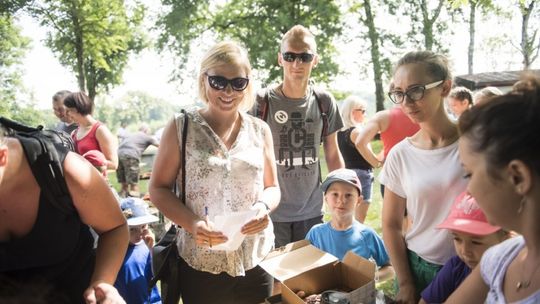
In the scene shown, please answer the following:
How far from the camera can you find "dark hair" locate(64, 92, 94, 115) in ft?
10.8

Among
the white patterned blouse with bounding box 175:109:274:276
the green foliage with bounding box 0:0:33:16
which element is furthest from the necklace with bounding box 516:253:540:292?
the green foliage with bounding box 0:0:33:16

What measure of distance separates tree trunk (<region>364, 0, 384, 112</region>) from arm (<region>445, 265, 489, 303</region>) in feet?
51.3

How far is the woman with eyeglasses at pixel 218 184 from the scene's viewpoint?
1.69 meters

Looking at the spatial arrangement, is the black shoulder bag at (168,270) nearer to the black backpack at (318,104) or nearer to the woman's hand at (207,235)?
the woman's hand at (207,235)

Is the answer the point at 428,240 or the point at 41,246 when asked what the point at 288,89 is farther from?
the point at 41,246

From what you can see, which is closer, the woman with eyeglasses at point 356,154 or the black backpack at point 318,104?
the black backpack at point 318,104

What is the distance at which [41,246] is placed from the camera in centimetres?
122

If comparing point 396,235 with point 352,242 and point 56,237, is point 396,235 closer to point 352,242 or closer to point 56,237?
point 352,242

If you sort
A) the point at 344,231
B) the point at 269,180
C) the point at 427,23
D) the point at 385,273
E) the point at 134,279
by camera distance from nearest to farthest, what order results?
the point at 269,180 < the point at 385,273 < the point at 134,279 < the point at 344,231 < the point at 427,23

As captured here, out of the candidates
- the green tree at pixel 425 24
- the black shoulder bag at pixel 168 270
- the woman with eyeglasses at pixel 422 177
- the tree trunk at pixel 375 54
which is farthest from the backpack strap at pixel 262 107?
the tree trunk at pixel 375 54

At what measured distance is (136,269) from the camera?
237 cm

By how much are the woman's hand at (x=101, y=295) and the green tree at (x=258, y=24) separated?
13.6 meters

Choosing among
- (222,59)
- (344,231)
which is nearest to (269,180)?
(222,59)

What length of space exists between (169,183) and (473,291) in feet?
4.35
